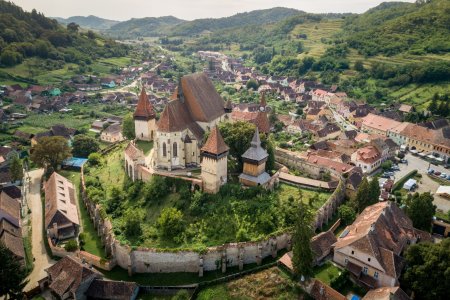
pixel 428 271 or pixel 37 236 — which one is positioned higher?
pixel 428 271

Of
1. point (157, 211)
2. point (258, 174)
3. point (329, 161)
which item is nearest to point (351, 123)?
point (329, 161)

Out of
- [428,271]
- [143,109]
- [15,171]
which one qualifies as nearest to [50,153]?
[15,171]

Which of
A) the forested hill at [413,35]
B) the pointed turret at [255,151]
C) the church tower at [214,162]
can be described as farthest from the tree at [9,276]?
the forested hill at [413,35]

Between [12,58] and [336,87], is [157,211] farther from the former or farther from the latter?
[12,58]

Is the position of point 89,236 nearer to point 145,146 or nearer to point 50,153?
point 145,146

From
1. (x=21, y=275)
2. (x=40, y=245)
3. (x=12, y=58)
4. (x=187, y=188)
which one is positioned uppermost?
(x=12, y=58)

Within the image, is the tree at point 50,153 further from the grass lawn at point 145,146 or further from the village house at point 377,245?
the village house at point 377,245

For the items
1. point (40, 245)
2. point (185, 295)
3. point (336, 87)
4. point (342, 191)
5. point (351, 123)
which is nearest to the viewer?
point (185, 295)
